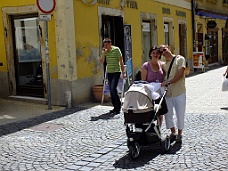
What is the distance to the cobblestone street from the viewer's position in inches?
189

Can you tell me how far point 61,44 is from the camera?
913 centimetres

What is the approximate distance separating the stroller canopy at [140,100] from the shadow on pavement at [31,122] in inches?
114

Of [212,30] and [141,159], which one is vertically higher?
[212,30]

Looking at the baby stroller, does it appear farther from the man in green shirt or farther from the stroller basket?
the man in green shirt

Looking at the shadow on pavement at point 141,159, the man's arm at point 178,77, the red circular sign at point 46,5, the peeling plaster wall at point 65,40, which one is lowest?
the shadow on pavement at point 141,159

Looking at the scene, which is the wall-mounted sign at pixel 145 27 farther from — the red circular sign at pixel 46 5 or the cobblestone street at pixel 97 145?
the cobblestone street at pixel 97 145

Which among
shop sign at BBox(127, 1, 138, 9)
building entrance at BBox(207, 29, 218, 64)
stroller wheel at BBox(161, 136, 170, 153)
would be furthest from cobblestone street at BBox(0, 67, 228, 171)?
building entrance at BBox(207, 29, 218, 64)

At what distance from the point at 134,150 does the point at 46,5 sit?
490 centimetres

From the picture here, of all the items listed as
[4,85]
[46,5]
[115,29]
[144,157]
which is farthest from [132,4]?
[144,157]

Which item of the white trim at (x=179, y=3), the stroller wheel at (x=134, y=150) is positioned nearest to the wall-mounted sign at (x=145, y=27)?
the white trim at (x=179, y=3)

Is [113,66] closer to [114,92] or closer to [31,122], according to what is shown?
[114,92]

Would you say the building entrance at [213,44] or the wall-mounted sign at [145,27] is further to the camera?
the building entrance at [213,44]

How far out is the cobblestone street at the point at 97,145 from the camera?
4797 millimetres

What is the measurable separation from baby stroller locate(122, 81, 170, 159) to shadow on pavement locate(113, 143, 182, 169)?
98 millimetres
